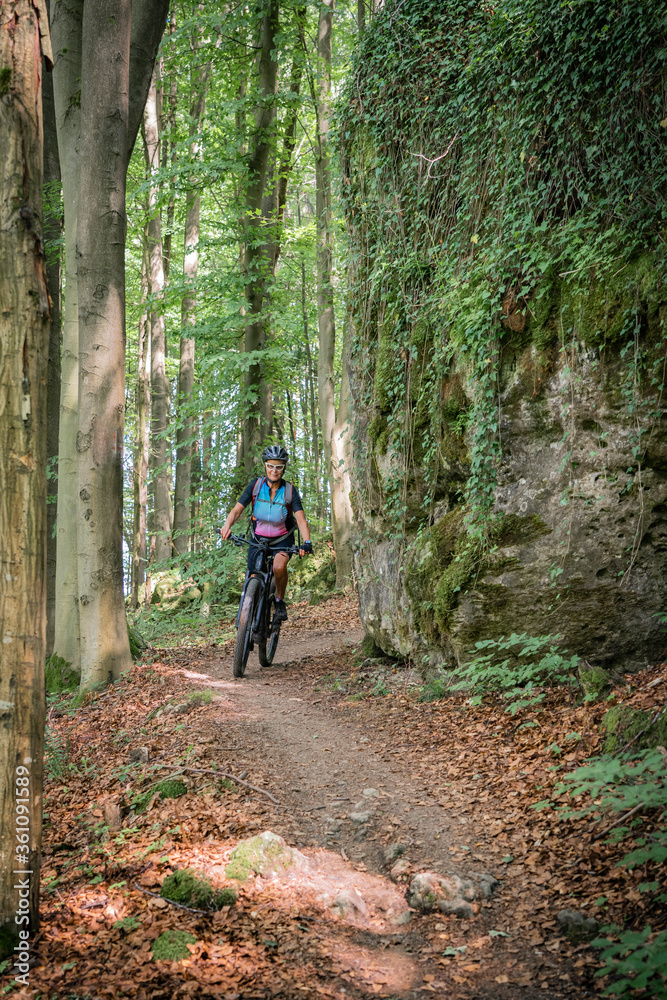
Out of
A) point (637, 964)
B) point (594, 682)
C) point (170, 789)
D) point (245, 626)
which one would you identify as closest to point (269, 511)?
point (245, 626)

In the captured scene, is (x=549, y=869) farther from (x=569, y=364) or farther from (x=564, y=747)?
(x=569, y=364)

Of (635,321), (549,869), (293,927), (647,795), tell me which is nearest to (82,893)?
(293,927)

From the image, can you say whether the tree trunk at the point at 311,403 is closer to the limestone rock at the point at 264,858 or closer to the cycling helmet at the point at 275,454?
the cycling helmet at the point at 275,454

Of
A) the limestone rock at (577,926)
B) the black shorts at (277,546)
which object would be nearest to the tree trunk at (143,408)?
the black shorts at (277,546)

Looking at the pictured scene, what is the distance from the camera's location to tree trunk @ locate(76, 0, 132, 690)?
23.4 ft

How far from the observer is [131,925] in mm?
3129

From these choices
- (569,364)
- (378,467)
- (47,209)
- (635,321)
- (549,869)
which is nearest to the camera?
(549,869)

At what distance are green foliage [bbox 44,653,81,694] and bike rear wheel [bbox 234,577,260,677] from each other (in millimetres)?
1853

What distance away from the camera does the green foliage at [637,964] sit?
229cm

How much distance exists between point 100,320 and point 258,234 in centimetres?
677

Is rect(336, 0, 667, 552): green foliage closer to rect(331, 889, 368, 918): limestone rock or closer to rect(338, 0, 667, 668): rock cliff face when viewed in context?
rect(338, 0, 667, 668): rock cliff face

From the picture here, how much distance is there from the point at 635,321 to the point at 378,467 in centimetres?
323

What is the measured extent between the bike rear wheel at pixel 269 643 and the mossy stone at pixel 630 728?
4675 mm

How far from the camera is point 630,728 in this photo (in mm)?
3908
